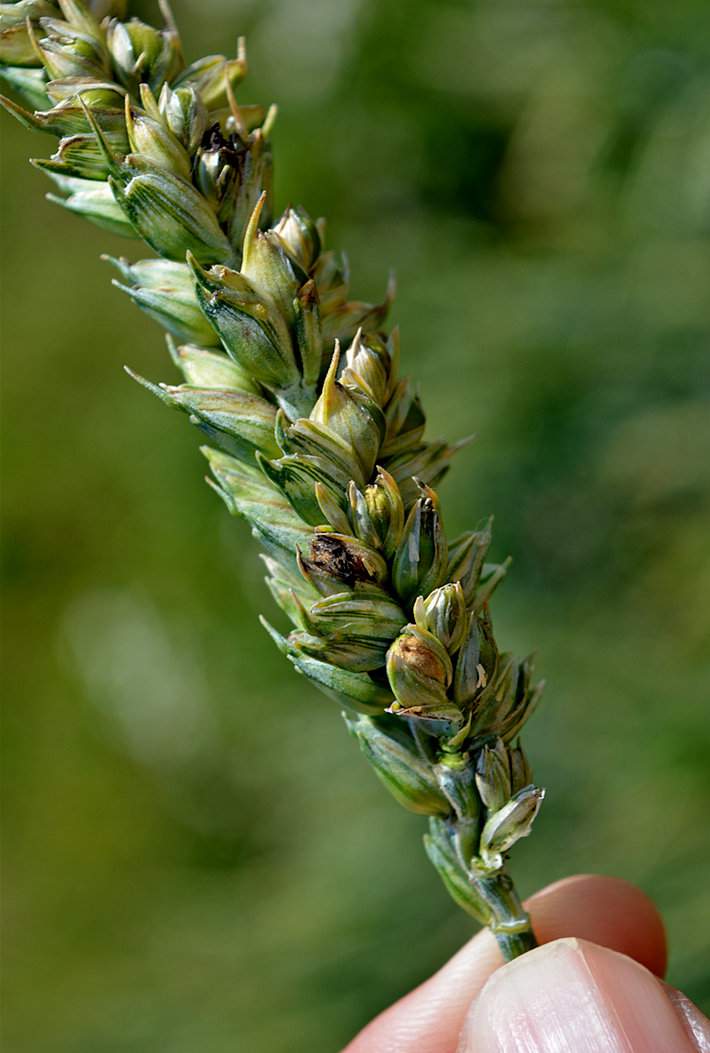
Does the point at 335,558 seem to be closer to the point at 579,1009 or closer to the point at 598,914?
the point at 579,1009

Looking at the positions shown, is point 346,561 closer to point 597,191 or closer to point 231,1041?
point 231,1041

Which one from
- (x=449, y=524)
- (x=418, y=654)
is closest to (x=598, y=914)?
(x=418, y=654)

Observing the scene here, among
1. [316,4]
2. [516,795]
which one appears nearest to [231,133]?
[516,795]

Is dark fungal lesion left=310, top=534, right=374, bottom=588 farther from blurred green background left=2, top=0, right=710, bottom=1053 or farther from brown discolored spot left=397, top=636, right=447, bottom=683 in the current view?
blurred green background left=2, top=0, right=710, bottom=1053

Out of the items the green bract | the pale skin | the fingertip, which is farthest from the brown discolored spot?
the fingertip

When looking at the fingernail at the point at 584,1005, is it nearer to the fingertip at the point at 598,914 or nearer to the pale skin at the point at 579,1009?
the pale skin at the point at 579,1009

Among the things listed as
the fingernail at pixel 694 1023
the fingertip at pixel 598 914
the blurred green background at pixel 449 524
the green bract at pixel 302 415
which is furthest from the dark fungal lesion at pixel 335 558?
the blurred green background at pixel 449 524
